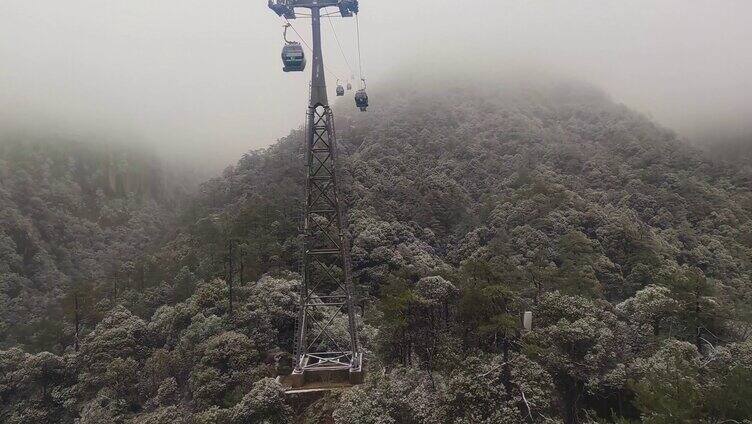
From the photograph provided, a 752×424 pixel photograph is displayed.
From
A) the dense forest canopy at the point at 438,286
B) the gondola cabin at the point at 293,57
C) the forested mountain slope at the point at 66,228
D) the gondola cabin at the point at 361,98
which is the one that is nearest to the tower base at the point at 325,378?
the dense forest canopy at the point at 438,286

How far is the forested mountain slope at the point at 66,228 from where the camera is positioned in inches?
1516

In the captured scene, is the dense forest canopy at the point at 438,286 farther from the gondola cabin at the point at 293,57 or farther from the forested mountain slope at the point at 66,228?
the gondola cabin at the point at 293,57

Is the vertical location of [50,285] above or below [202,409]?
below

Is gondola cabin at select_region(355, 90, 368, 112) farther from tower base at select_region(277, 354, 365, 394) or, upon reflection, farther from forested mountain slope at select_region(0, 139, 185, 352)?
forested mountain slope at select_region(0, 139, 185, 352)

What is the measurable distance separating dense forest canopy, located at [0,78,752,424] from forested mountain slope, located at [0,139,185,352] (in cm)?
51

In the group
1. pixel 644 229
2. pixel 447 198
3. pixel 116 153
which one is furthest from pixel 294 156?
pixel 116 153

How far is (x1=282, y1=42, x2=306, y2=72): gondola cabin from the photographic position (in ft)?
65.1

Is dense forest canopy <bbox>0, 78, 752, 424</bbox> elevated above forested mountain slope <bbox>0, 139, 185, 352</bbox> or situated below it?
above

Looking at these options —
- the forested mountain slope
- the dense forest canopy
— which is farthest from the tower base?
the forested mountain slope

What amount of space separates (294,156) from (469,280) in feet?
127

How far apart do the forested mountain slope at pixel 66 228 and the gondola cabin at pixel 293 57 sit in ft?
83.1

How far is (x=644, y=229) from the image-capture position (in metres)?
40.8

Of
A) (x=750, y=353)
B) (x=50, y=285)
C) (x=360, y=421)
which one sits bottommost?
(x=50, y=285)

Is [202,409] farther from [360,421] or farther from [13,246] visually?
[13,246]
